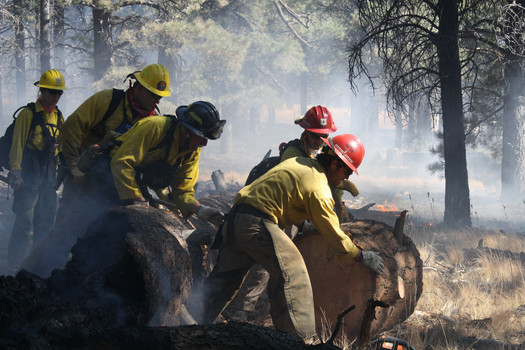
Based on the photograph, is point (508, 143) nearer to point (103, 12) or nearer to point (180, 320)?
point (180, 320)

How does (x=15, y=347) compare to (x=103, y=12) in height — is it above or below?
below

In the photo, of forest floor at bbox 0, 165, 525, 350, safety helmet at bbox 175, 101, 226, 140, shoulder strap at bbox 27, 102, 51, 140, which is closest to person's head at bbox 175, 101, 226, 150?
safety helmet at bbox 175, 101, 226, 140

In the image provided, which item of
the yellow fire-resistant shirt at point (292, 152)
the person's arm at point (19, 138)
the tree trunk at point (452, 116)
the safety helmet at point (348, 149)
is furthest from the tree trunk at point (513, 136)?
the person's arm at point (19, 138)

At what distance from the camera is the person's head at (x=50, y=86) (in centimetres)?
585

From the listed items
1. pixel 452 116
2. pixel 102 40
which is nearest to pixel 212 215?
pixel 452 116

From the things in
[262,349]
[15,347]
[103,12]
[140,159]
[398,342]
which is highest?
[103,12]

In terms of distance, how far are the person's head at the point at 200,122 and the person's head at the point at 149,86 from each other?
0.56 metres

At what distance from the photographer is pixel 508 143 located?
46.5 feet

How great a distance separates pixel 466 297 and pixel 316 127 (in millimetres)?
2567

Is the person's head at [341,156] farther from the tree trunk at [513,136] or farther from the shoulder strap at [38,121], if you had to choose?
the tree trunk at [513,136]

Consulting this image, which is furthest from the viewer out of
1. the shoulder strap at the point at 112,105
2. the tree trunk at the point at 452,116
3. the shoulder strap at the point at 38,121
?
the tree trunk at the point at 452,116

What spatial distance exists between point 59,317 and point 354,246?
221 centimetres

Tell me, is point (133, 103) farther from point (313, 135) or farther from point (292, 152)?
point (313, 135)

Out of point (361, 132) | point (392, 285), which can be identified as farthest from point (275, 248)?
point (361, 132)
